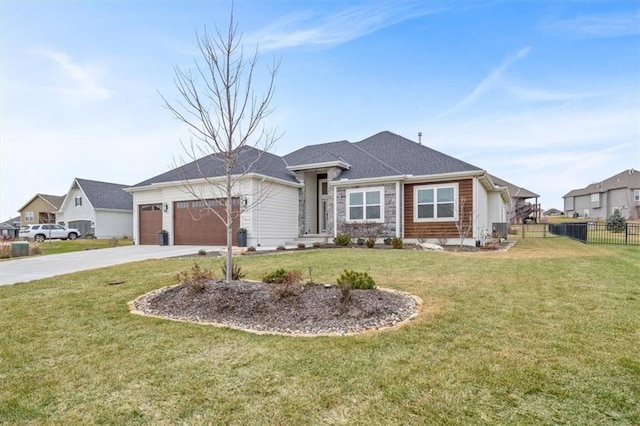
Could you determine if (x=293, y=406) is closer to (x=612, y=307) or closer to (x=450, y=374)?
(x=450, y=374)

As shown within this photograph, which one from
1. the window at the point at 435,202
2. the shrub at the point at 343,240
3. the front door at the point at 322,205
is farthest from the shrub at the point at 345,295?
the front door at the point at 322,205

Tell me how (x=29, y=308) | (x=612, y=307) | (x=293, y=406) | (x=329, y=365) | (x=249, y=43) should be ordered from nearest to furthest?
(x=293, y=406) → (x=329, y=365) → (x=612, y=307) → (x=29, y=308) → (x=249, y=43)

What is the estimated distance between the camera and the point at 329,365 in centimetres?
314

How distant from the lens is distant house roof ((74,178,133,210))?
3154 cm

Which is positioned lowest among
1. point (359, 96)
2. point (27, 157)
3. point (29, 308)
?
point (29, 308)

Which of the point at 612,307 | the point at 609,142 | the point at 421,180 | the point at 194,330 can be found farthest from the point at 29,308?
the point at 609,142

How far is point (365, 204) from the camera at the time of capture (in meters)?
16.3

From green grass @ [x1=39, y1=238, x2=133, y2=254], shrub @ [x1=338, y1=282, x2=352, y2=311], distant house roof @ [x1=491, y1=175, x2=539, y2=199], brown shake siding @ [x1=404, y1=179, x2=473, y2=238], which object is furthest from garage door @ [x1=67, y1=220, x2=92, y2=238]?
distant house roof @ [x1=491, y1=175, x2=539, y2=199]

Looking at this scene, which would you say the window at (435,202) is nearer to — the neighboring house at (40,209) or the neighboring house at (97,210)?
the neighboring house at (97,210)

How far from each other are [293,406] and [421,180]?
46.3 feet

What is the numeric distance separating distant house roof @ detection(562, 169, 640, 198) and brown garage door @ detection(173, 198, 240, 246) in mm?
52141

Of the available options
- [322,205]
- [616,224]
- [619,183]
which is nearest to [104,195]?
[322,205]

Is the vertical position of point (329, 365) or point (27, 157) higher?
point (27, 157)

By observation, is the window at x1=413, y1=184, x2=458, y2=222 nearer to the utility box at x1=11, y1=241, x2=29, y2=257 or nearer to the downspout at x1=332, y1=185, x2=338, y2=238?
the downspout at x1=332, y1=185, x2=338, y2=238
